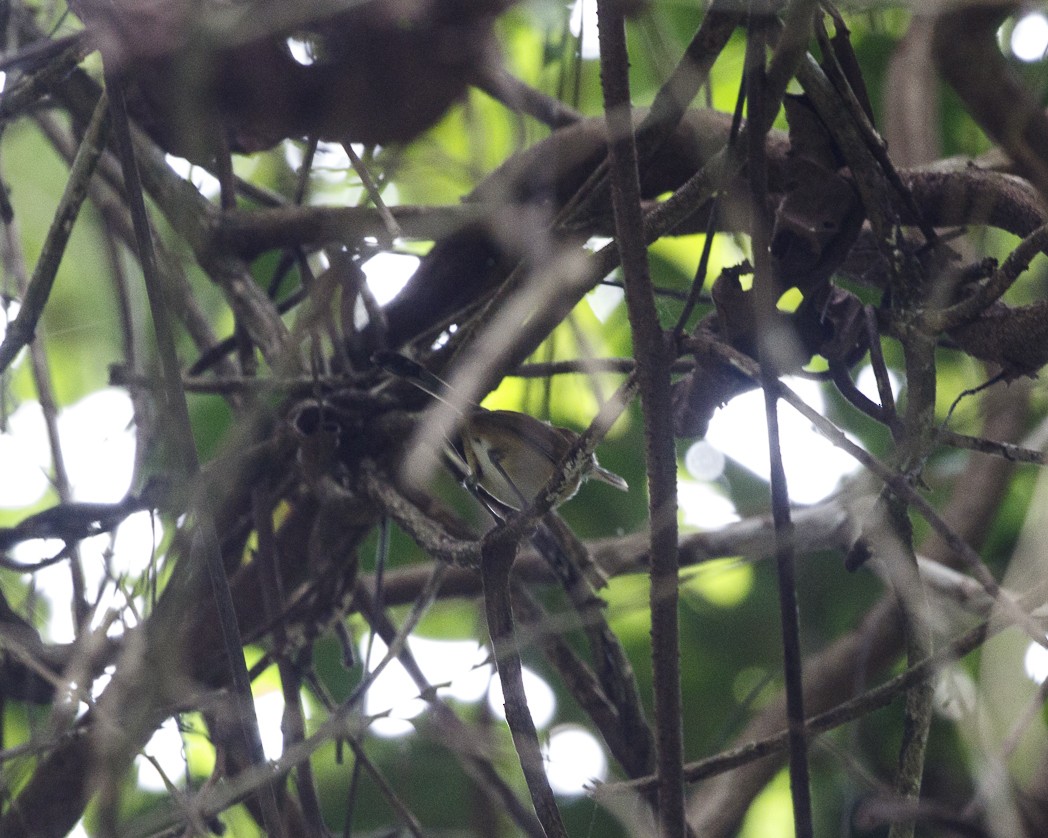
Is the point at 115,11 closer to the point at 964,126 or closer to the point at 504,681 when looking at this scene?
the point at 504,681

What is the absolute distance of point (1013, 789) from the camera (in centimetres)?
111

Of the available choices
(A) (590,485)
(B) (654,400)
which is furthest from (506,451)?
(A) (590,485)

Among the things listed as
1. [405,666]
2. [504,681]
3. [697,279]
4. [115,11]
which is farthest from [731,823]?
[115,11]

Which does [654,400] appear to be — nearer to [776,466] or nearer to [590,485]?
[776,466]

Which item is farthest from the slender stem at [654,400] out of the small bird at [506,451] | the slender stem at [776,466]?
the small bird at [506,451]

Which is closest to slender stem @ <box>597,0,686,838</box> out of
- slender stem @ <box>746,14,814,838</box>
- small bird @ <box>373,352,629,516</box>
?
slender stem @ <box>746,14,814,838</box>

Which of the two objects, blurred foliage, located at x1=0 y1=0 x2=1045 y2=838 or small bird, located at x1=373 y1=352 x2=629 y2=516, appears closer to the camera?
small bird, located at x1=373 y1=352 x2=629 y2=516

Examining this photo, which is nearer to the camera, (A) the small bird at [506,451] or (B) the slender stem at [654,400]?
(B) the slender stem at [654,400]

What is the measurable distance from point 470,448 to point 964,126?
6.65 ft

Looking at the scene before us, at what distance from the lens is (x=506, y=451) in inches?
57.6

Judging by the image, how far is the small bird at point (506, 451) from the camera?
1391 mm

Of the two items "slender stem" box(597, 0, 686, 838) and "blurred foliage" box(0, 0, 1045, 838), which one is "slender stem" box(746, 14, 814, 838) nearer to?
"slender stem" box(597, 0, 686, 838)

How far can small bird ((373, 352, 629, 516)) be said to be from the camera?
54.7 inches

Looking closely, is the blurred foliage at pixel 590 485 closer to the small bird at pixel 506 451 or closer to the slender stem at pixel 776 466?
the small bird at pixel 506 451
